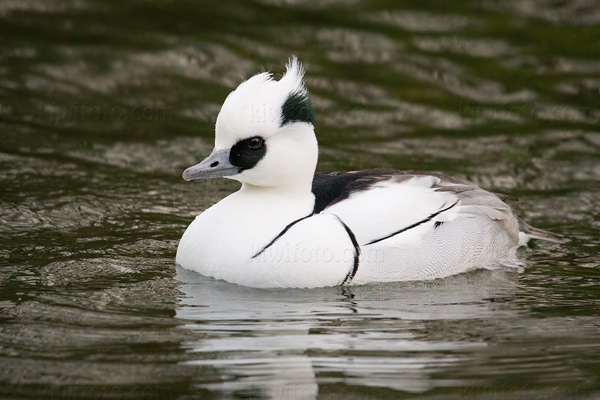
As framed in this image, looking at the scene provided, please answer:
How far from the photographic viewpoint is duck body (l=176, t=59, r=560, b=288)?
331 inches

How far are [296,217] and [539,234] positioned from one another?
3.02 m

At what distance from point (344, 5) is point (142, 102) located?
439 centimetres

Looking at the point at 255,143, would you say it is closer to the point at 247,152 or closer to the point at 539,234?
the point at 247,152

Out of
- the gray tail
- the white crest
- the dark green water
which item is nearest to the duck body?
the white crest

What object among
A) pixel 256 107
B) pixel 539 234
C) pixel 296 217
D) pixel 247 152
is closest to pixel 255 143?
pixel 247 152

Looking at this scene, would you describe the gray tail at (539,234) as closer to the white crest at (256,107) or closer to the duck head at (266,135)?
the duck head at (266,135)

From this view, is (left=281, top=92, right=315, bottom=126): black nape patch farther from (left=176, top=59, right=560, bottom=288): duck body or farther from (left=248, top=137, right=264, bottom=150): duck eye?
(left=248, top=137, right=264, bottom=150): duck eye

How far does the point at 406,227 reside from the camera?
9.00m

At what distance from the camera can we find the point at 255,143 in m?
8.53

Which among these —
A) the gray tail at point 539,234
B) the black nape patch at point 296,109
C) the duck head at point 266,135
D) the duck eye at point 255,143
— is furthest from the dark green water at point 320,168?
the black nape patch at point 296,109

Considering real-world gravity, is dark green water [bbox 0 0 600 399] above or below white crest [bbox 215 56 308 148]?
below

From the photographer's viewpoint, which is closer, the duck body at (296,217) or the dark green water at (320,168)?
the dark green water at (320,168)

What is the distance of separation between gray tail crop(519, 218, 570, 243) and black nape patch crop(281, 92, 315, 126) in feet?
9.73

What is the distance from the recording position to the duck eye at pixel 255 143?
8500 mm
